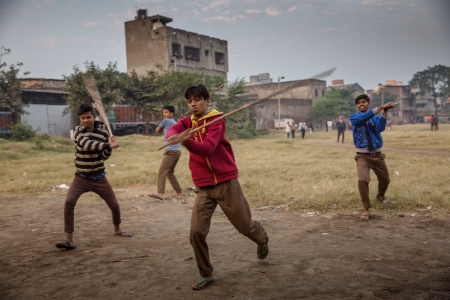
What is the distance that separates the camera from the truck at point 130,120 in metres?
35.7

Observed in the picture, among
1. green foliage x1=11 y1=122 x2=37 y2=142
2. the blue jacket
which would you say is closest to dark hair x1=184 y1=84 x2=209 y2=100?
the blue jacket

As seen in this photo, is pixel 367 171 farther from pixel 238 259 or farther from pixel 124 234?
pixel 124 234

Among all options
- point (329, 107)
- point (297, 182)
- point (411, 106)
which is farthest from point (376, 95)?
→ point (297, 182)

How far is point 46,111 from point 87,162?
3253 cm

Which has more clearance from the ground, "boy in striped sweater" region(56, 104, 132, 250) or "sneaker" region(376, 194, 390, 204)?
"boy in striped sweater" region(56, 104, 132, 250)

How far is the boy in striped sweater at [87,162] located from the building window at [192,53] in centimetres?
3907

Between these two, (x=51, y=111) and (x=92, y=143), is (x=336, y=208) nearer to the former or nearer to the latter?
(x=92, y=143)

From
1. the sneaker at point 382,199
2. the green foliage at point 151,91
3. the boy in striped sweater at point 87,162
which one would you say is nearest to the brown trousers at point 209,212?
the boy in striped sweater at point 87,162

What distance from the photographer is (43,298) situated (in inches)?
133

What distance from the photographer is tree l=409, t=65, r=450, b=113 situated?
71.7 meters

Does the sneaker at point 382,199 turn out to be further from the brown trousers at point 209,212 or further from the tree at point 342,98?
the tree at point 342,98

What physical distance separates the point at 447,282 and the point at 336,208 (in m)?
3.22

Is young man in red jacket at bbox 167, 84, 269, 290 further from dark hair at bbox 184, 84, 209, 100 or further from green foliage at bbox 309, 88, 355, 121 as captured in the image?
green foliage at bbox 309, 88, 355, 121

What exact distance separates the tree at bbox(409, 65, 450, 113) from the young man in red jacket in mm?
77325
